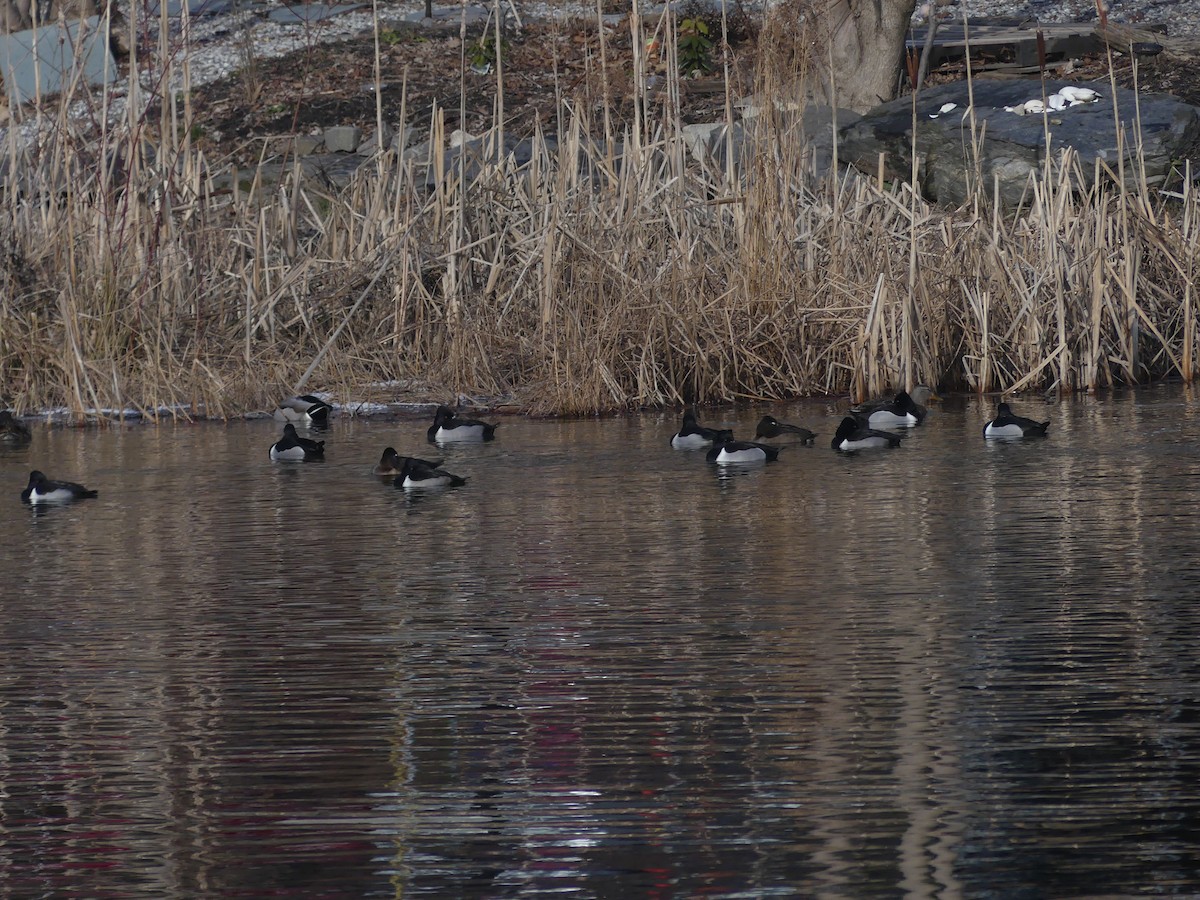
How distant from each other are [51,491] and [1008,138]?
Result: 12.9 meters

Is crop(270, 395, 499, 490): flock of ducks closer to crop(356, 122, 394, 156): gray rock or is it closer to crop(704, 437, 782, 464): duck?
crop(704, 437, 782, 464): duck

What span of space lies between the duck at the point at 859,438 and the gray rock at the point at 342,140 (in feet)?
53.5

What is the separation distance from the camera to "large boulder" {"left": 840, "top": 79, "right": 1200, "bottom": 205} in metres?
20.0

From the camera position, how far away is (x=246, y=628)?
691 centimetres

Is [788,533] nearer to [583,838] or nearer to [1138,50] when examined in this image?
[583,838]

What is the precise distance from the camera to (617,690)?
572cm

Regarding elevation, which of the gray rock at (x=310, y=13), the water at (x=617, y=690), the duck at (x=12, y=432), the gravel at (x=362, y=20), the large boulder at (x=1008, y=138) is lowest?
the water at (x=617, y=690)

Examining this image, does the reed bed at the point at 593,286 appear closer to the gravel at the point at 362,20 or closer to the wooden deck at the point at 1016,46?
the wooden deck at the point at 1016,46

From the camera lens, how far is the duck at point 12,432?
535 inches

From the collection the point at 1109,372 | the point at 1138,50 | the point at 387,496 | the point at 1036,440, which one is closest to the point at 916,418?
the point at 1036,440

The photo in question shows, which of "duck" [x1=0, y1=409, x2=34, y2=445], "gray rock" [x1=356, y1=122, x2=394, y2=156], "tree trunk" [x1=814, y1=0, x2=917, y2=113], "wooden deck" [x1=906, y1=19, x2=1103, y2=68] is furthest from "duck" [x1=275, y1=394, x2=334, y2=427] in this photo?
"wooden deck" [x1=906, y1=19, x2=1103, y2=68]

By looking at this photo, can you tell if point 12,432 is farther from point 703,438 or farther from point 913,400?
point 913,400

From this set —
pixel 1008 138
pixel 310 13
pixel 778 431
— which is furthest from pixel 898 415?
pixel 310 13

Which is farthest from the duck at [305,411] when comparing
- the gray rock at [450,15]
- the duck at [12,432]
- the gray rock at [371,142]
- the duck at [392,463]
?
the gray rock at [450,15]
